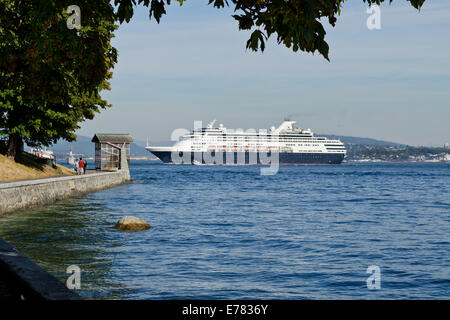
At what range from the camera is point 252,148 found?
160 m

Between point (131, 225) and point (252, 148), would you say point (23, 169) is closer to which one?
point (131, 225)

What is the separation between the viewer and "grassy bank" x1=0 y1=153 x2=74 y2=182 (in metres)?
35.4

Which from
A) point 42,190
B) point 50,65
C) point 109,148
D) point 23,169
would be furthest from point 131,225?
point 109,148

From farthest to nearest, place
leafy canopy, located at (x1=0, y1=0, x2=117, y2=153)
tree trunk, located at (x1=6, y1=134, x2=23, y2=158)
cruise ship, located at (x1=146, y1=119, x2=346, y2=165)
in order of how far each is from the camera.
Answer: cruise ship, located at (x1=146, y1=119, x2=346, y2=165)
tree trunk, located at (x1=6, y1=134, x2=23, y2=158)
leafy canopy, located at (x1=0, y1=0, x2=117, y2=153)

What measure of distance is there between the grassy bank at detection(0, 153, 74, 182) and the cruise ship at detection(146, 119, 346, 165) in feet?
374

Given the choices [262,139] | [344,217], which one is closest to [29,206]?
[344,217]

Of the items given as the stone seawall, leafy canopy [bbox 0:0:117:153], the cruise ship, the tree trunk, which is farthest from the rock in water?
the cruise ship

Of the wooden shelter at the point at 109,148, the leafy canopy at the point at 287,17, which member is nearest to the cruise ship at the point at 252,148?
the wooden shelter at the point at 109,148

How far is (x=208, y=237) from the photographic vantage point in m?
18.7

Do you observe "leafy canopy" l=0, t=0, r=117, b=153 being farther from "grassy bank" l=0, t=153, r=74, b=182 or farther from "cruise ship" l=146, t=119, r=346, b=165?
"cruise ship" l=146, t=119, r=346, b=165

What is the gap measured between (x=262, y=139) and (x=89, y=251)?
145 m
